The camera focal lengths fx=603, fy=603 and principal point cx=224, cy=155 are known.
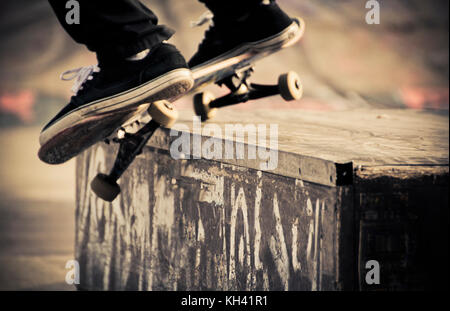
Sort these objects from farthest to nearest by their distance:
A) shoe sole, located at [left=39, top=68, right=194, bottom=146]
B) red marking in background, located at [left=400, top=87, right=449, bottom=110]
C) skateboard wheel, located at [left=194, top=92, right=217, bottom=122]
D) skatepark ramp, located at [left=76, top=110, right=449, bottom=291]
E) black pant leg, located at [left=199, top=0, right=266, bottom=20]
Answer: red marking in background, located at [left=400, top=87, right=449, bottom=110], skateboard wheel, located at [left=194, top=92, right=217, bottom=122], black pant leg, located at [left=199, top=0, right=266, bottom=20], shoe sole, located at [left=39, top=68, right=194, bottom=146], skatepark ramp, located at [left=76, top=110, right=449, bottom=291]

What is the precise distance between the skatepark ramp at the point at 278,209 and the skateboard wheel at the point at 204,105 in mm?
46

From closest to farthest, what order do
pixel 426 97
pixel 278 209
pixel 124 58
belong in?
pixel 278 209, pixel 124 58, pixel 426 97

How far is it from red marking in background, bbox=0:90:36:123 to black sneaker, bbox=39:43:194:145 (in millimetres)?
3329

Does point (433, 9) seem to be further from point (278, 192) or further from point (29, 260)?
point (278, 192)

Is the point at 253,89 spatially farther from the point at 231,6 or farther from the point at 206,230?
the point at 206,230

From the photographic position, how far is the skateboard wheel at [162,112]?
56.7 inches

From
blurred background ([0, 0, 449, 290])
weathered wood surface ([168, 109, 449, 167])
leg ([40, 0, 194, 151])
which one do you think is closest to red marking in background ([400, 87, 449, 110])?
blurred background ([0, 0, 449, 290])

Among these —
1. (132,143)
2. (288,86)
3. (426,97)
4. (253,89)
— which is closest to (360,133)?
(288,86)

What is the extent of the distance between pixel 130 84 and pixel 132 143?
0.68 feet

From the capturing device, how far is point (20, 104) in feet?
15.0

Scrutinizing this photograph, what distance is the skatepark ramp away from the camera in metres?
1.09

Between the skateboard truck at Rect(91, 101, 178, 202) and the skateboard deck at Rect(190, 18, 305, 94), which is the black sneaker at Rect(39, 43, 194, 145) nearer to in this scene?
the skateboard truck at Rect(91, 101, 178, 202)
